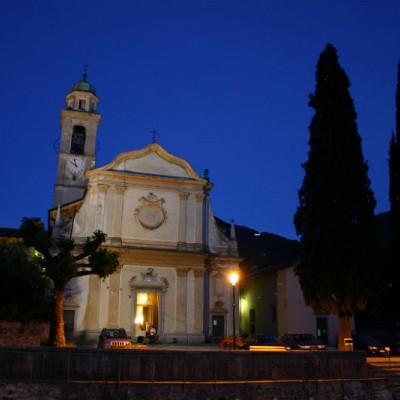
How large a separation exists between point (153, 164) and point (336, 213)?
15378 millimetres

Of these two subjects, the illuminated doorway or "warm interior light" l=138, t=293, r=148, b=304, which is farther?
"warm interior light" l=138, t=293, r=148, b=304

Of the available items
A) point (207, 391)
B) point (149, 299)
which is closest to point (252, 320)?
point (149, 299)

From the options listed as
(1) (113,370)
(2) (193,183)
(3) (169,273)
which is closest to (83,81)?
(2) (193,183)

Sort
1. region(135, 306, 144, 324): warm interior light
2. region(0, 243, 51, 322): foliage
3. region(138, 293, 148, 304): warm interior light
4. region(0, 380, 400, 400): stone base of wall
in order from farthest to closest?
1. region(138, 293, 148, 304): warm interior light
2. region(135, 306, 144, 324): warm interior light
3. region(0, 243, 51, 322): foliage
4. region(0, 380, 400, 400): stone base of wall

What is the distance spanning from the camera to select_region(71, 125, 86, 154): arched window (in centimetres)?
4825

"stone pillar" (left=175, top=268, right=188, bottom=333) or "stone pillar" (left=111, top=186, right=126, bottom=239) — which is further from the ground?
"stone pillar" (left=111, top=186, right=126, bottom=239)

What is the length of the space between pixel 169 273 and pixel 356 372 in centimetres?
1740

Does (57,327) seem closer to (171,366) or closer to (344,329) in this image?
(171,366)

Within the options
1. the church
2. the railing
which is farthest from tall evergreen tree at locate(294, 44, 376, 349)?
the church

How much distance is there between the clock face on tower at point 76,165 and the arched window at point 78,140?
942mm

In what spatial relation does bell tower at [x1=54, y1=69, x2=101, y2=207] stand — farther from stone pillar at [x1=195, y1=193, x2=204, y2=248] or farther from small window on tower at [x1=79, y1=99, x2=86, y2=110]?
stone pillar at [x1=195, y1=193, x2=204, y2=248]

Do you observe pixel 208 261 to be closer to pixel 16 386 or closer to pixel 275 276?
pixel 275 276

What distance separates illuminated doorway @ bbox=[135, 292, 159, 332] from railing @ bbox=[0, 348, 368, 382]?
53.1 ft

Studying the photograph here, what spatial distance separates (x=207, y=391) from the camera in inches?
757
